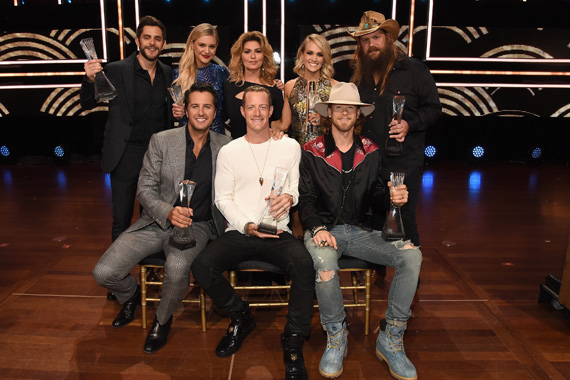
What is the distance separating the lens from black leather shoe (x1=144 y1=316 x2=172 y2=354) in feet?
8.63

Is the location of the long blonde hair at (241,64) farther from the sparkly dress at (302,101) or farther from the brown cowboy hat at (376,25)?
the brown cowboy hat at (376,25)

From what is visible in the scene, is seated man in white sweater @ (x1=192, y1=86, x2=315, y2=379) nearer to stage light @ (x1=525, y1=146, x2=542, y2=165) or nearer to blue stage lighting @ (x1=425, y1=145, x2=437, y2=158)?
blue stage lighting @ (x1=425, y1=145, x2=437, y2=158)

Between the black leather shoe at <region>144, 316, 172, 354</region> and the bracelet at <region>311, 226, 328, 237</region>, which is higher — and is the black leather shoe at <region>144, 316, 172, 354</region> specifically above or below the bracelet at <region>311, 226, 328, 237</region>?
below

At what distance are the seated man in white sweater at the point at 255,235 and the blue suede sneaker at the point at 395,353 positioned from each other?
15.9 inches

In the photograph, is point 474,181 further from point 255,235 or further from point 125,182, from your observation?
point 125,182

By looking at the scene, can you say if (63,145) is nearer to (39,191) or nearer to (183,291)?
(39,191)

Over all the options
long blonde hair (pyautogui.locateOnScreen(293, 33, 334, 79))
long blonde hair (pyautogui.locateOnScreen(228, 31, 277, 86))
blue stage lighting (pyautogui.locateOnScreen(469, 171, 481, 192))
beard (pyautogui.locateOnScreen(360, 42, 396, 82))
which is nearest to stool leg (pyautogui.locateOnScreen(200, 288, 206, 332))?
long blonde hair (pyautogui.locateOnScreen(228, 31, 277, 86))

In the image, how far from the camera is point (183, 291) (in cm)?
267

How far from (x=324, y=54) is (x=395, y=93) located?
54 centimetres

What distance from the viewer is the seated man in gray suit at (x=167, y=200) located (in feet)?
8.89

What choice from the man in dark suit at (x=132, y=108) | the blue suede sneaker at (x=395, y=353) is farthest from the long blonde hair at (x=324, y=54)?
the blue suede sneaker at (x=395, y=353)

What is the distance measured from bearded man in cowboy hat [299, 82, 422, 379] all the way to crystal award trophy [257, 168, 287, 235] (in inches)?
7.6

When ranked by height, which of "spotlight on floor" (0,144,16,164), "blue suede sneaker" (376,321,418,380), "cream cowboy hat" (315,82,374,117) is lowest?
"blue suede sneaker" (376,321,418,380)

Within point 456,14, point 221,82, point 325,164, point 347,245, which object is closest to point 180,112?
point 221,82
